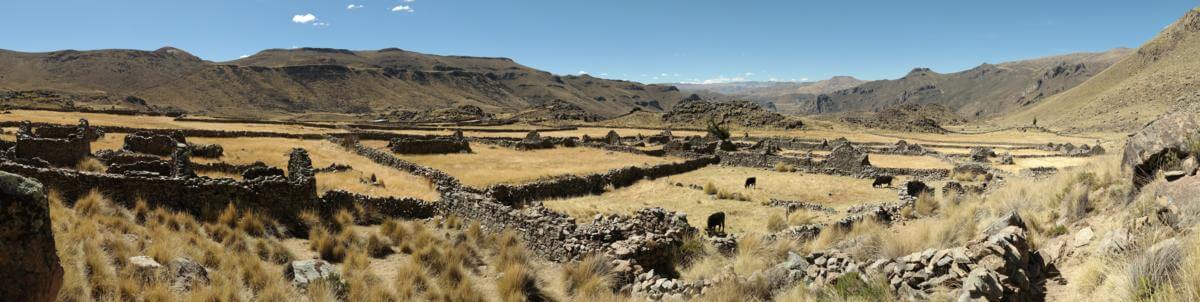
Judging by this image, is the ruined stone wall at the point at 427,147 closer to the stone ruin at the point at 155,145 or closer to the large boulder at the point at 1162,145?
the stone ruin at the point at 155,145

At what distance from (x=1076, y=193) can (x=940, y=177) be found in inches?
1033

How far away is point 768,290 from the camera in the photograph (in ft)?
26.9

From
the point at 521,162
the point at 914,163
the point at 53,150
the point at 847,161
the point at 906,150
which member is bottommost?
the point at 914,163

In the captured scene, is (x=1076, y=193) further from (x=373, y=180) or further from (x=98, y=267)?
(x=373, y=180)

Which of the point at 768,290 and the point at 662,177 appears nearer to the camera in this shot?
the point at 768,290

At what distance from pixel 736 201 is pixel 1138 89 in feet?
501

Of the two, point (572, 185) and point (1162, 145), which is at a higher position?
point (1162, 145)

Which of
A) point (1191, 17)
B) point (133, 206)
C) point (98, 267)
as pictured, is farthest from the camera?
point (1191, 17)

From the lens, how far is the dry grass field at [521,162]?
28141 millimetres

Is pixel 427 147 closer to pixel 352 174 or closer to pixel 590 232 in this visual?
pixel 352 174

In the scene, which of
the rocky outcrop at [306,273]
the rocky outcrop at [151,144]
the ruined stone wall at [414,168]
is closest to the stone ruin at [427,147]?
the ruined stone wall at [414,168]

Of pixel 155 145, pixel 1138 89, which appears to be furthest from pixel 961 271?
pixel 1138 89

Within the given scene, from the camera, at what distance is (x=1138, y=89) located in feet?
411

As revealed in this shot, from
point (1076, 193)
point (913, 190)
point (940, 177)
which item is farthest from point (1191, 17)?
point (1076, 193)
